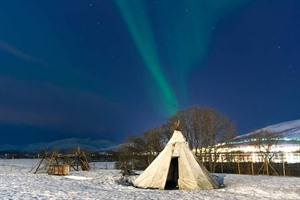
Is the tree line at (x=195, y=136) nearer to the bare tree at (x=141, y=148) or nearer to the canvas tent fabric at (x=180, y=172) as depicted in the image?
the bare tree at (x=141, y=148)

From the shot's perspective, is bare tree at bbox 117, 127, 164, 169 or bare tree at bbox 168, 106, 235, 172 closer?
bare tree at bbox 117, 127, 164, 169

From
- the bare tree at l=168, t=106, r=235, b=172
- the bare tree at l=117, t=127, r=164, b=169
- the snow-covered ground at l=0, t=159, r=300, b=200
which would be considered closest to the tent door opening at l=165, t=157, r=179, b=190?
the snow-covered ground at l=0, t=159, r=300, b=200

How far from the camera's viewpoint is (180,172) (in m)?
18.2

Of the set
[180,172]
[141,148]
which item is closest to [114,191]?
[180,172]

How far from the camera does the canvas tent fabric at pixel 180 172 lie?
1772 cm

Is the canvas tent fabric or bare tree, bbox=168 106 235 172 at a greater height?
bare tree, bbox=168 106 235 172

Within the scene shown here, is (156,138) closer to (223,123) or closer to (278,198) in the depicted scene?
(223,123)

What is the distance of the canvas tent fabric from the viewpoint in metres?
17.7

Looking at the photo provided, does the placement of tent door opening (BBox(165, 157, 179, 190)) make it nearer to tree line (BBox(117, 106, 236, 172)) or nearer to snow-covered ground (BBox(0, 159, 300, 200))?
snow-covered ground (BBox(0, 159, 300, 200))

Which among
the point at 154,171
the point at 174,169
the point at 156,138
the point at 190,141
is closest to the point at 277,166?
the point at 190,141

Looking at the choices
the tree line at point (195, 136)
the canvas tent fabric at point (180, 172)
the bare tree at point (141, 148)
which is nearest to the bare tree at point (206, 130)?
the tree line at point (195, 136)

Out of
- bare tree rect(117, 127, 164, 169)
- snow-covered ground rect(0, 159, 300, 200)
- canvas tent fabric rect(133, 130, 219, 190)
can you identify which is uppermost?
bare tree rect(117, 127, 164, 169)

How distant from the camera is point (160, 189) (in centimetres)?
1750

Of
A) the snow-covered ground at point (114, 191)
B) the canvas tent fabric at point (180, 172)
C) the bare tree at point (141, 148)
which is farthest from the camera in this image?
the bare tree at point (141, 148)
